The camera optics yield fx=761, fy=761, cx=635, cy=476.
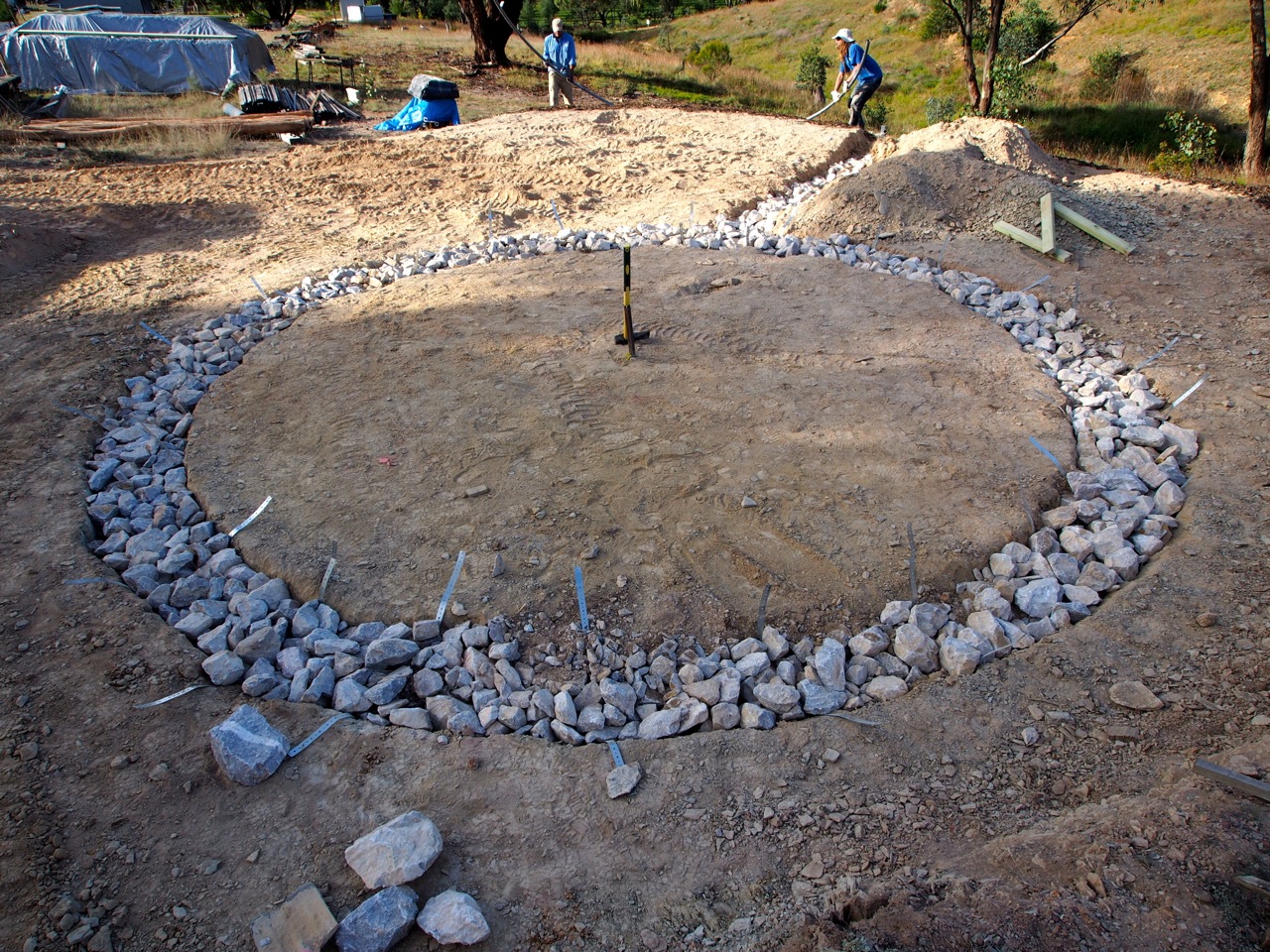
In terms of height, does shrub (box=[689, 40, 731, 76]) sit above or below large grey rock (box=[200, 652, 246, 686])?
above

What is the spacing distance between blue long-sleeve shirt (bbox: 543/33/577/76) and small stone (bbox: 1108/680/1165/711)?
1279 cm

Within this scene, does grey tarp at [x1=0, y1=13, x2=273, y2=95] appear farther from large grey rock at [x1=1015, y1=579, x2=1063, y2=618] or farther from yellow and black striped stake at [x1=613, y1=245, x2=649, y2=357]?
large grey rock at [x1=1015, y1=579, x2=1063, y2=618]

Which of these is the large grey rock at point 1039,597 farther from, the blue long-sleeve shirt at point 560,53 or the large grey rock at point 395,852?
the blue long-sleeve shirt at point 560,53

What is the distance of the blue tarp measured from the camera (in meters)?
11.6

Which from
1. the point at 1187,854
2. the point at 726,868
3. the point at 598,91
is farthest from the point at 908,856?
the point at 598,91

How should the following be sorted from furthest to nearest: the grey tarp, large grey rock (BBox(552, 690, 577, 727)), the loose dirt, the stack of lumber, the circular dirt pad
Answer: the grey tarp
the stack of lumber
the circular dirt pad
large grey rock (BBox(552, 690, 577, 727))
the loose dirt

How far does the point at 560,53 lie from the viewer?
12695mm

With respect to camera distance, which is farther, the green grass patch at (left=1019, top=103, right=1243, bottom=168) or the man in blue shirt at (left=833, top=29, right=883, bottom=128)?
the green grass patch at (left=1019, top=103, right=1243, bottom=168)

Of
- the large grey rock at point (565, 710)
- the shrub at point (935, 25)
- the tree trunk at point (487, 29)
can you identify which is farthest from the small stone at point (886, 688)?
the shrub at point (935, 25)

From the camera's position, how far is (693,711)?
2.87 meters

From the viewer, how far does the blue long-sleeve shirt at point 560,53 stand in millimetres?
12602

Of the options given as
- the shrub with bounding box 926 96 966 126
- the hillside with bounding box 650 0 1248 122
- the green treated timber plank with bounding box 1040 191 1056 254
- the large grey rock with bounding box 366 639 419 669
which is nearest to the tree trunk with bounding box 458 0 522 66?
the shrub with bounding box 926 96 966 126

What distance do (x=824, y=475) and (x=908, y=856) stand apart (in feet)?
6.83

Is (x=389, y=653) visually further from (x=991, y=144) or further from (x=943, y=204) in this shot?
(x=991, y=144)
